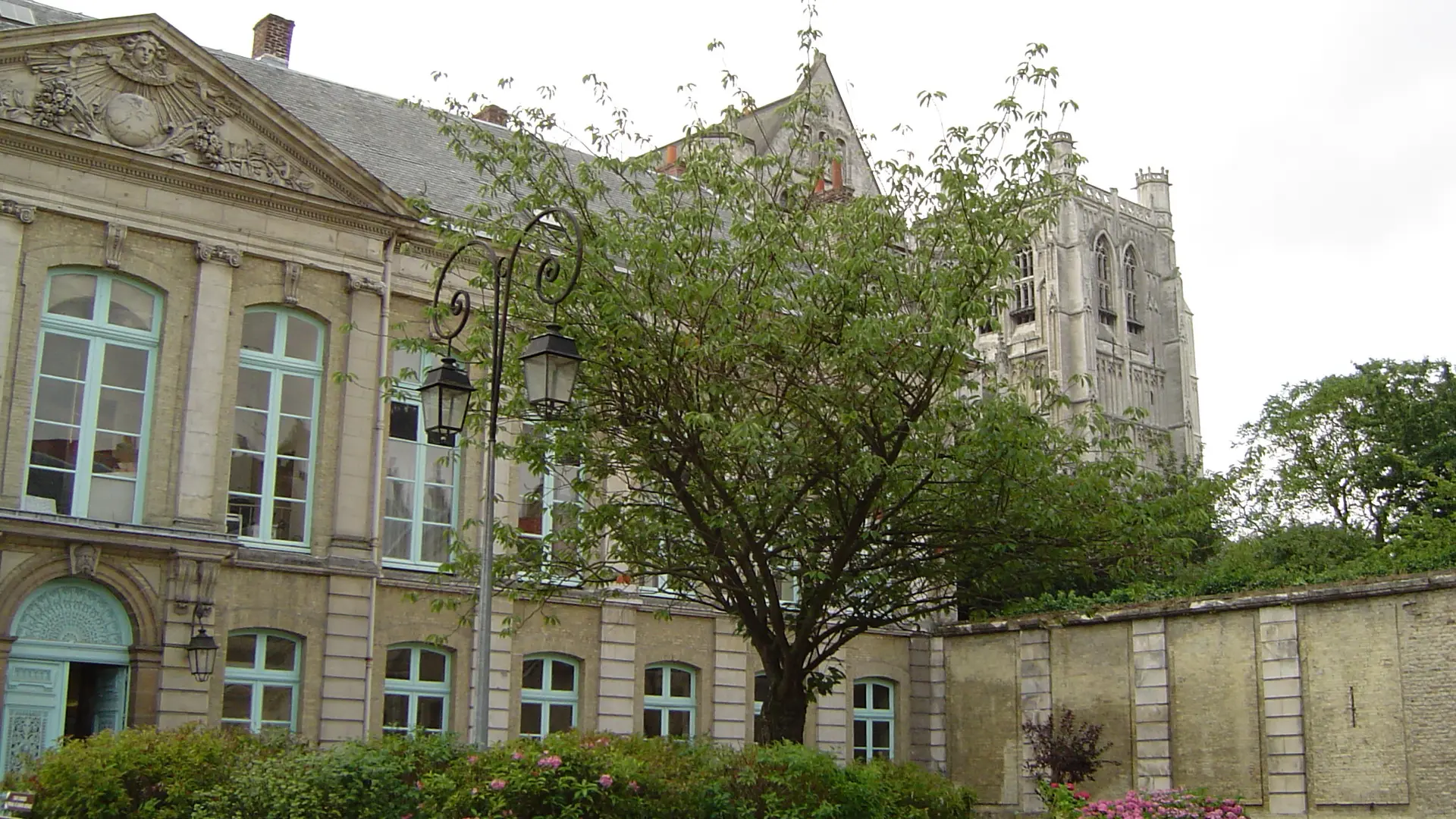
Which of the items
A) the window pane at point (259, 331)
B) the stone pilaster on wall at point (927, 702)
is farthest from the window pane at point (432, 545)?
the stone pilaster on wall at point (927, 702)

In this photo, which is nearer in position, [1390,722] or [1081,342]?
[1390,722]

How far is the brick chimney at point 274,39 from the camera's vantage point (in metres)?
27.9

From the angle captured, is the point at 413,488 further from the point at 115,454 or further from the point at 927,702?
the point at 927,702

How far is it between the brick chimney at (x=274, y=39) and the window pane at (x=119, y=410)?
9.70 meters

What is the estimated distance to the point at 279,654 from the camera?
68.8ft

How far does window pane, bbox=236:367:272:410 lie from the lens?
2138cm

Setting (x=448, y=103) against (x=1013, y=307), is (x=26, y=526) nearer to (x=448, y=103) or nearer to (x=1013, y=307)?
(x=448, y=103)

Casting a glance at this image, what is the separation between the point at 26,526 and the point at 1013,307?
253 ft

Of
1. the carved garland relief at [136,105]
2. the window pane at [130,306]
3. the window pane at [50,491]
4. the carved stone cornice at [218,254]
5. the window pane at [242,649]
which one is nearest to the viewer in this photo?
the window pane at [50,491]

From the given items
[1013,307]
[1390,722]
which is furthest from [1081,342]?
[1390,722]

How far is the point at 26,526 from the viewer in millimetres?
18469

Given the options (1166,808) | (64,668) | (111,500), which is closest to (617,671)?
(111,500)

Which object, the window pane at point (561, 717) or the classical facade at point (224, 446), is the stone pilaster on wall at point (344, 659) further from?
the window pane at point (561, 717)

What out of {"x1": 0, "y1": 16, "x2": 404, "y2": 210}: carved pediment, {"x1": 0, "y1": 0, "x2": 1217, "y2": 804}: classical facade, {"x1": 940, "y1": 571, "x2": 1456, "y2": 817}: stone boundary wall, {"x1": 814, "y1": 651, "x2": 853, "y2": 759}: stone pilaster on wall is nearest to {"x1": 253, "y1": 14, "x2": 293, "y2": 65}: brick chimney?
{"x1": 0, "y1": 0, "x2": 1217, "y2": 804}: classical facade
